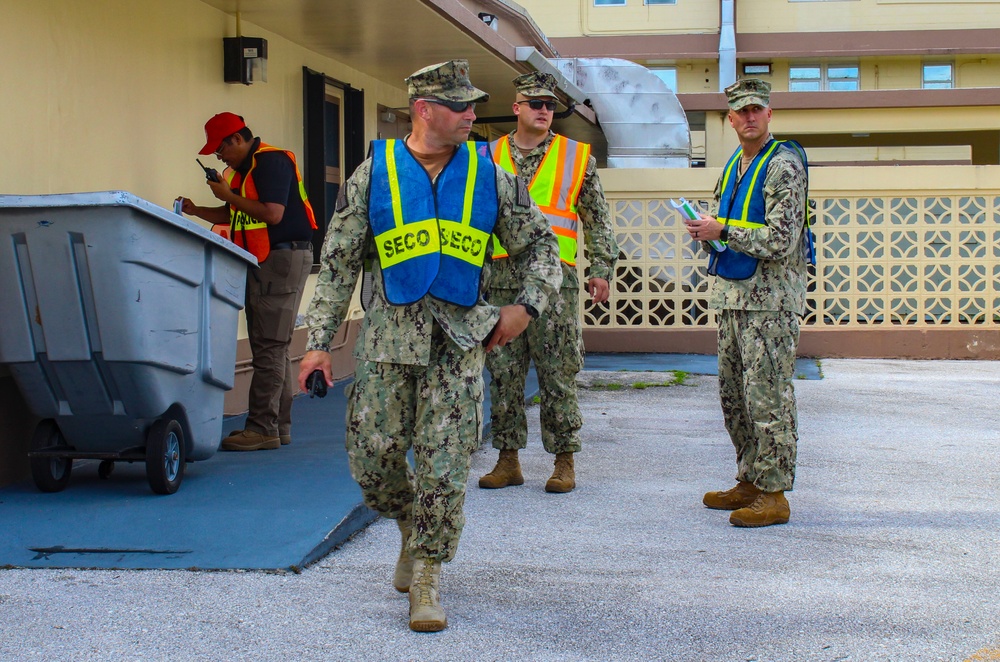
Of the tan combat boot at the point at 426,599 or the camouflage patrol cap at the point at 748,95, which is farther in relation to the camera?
the camouflage patrol cap at the point at 748,95

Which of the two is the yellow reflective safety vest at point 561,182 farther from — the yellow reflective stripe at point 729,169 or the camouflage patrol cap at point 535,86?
the yellow reflective stripe at point 729,169

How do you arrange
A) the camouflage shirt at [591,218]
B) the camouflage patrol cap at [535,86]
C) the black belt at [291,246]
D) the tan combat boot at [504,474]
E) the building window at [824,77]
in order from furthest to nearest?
the building window at [824,77] < the black belt at [291,246] < the tan combat boot at [504,474] < the camouflage shirt at [591,218] < the camouflage patrol cap at [535,86]

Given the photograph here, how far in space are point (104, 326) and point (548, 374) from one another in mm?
2076

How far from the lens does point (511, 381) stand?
6.15 m

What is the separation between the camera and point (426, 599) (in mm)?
3969

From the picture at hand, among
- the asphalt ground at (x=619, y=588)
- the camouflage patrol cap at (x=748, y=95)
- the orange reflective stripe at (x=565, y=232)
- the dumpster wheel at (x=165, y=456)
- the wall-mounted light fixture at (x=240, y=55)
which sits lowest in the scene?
the asphalt ground at (x=619, y=588)

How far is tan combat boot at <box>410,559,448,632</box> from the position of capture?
3912 mm

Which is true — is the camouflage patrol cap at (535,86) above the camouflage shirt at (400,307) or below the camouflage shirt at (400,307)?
above

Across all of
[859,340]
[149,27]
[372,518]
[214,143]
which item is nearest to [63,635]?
[372,518]

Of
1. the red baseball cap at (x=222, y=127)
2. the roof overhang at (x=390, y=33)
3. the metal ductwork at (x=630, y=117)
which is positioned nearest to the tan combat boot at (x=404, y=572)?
the red baseball cap at (x=222, y=127)

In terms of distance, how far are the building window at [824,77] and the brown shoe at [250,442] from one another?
25734 millimetres

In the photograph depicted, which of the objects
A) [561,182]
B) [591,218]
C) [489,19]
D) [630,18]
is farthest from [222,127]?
[630,18]

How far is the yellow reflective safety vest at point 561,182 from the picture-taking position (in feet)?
20.0

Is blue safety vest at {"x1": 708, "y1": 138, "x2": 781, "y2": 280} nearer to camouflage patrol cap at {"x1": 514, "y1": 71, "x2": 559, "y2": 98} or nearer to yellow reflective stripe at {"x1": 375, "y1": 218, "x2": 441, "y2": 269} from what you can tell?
camouflage patrol cap at {"x1": 514, "y1": 71, "x2": 559, "y2": 98}
